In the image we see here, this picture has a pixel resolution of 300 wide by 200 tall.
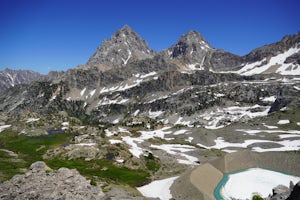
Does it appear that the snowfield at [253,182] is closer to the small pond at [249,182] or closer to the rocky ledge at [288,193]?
the small pond at [249,182]

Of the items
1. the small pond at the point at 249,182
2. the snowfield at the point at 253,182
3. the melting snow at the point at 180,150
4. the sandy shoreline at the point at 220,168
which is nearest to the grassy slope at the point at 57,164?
the sandy shoreline at the point at 220,168

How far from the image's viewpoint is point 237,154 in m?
109

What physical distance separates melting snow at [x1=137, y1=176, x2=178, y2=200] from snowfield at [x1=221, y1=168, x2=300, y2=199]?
16.4 m

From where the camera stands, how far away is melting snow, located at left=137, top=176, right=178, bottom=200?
84906 millimetres

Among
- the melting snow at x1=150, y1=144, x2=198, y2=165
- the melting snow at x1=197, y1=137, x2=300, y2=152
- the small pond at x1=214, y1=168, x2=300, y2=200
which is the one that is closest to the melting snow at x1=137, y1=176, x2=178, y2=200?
the small pond at x1=214, y1=168, x2=300, y2=200

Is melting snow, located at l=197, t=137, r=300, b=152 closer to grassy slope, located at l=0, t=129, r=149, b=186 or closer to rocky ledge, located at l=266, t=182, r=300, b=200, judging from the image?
grassy slope, located at l=0, t=129, r=149, b=186

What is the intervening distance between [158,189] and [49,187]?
5211cm

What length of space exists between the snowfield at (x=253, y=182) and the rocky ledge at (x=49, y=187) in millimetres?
43194

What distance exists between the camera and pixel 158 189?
93000mm

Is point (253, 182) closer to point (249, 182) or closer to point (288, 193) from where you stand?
point (249, 182)

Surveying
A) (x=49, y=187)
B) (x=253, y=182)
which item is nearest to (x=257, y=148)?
(x=253, y=182)

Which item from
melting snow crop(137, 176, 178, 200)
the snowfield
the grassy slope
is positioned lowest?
melting snow crop(137, 176, 178, 200)

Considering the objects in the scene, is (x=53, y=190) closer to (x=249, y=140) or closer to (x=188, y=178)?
(x=188, y=178)

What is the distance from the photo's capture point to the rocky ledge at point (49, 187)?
146 feet
